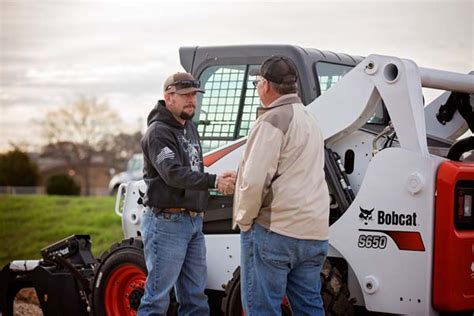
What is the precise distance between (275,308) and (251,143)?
99cm

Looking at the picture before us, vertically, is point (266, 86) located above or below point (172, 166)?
above

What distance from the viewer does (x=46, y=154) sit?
5412 cm

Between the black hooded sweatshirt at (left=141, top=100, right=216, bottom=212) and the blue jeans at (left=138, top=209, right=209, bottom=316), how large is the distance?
0.40ft

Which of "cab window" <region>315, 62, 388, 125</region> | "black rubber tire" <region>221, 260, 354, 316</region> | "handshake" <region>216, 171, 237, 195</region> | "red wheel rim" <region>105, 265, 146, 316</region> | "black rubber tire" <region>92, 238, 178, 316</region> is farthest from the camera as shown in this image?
"red wheel rim" <region>105, 265, 146, 316</region>

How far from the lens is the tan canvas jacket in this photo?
5395mm

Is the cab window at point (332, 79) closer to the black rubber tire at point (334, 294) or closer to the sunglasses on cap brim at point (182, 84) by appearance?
the sunglasses on cap brim at point (182, 84)

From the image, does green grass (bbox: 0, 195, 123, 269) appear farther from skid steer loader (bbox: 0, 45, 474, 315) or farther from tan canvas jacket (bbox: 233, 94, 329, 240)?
tan canvas jacket (bbox: 233, 94, 329, 240)

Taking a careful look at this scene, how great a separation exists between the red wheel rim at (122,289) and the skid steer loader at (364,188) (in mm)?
12

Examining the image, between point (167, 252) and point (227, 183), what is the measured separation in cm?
76

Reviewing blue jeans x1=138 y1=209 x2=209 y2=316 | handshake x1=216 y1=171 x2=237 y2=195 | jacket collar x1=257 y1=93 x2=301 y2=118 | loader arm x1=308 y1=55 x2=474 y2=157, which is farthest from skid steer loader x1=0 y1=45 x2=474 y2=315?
jacket collar x1=257 y1=93 x2=301 y2=118

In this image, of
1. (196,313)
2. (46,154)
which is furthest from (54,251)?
(46,154)

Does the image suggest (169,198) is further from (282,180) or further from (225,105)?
(282,180)

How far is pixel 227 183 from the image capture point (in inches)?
251

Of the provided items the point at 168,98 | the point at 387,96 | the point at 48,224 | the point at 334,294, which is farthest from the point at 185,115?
the point at 48,224
